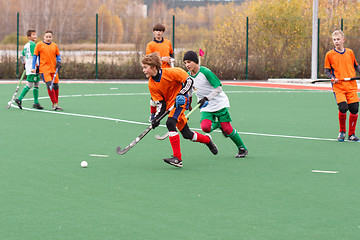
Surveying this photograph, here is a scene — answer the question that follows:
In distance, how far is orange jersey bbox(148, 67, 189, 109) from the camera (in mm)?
9023

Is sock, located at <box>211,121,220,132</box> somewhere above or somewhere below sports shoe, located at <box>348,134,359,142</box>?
above

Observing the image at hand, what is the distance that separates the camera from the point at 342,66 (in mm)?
11523

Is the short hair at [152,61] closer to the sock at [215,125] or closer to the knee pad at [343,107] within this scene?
the sock at [215,125]

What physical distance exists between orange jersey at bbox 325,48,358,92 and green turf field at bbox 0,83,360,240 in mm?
871

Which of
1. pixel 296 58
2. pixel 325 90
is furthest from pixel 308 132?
pixel 296 58

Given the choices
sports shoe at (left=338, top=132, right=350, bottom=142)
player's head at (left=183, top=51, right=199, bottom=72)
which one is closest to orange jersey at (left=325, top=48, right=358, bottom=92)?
sports shoe at (left=338, top=132, right=350, bottom=142)

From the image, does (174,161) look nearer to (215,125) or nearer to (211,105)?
(211,105)

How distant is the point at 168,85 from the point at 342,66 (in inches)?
140

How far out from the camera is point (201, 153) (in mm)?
10281

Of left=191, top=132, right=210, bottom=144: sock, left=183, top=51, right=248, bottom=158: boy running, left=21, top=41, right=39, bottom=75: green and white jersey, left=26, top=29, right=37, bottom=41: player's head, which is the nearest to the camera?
left=191, top=132, right=210, bottom=144: sock

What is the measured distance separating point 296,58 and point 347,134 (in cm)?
1923

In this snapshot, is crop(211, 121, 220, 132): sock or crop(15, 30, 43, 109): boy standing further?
crop(15, 30, 43, 109): boy standing

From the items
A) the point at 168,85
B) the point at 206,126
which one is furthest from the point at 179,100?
the point at 206,126

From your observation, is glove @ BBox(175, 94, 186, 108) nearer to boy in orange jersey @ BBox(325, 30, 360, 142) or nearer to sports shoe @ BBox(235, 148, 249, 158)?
sports shoe @ BBox(235, 148, 249, 158)
